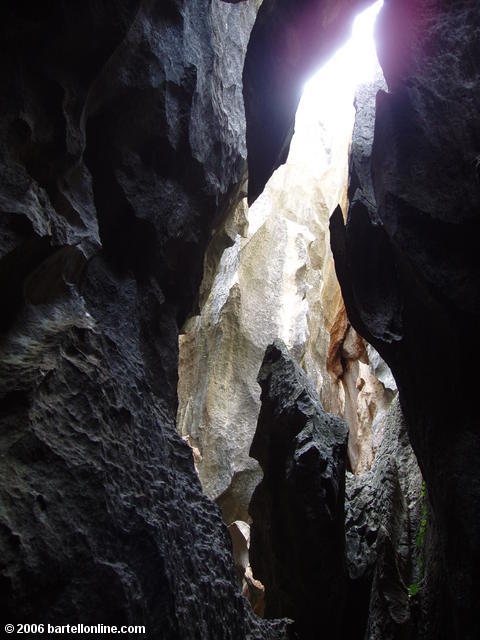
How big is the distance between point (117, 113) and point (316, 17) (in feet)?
12.8

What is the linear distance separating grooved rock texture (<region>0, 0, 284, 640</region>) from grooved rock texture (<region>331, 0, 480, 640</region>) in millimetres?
2002

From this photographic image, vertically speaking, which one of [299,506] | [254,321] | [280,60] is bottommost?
[299,506]

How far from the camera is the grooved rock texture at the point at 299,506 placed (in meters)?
6.41

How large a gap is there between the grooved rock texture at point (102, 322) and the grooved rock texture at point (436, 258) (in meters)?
2.00

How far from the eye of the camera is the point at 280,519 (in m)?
6.93

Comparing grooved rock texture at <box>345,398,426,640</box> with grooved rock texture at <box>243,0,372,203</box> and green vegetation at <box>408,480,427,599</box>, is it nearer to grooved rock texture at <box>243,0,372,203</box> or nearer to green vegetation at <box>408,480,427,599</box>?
green vegetation at <box>408,480,427,599</box>

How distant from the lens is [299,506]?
648 centimetres

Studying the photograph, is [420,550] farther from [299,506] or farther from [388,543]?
[299,506]

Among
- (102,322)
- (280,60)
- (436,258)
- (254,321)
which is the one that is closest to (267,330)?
(254,321)

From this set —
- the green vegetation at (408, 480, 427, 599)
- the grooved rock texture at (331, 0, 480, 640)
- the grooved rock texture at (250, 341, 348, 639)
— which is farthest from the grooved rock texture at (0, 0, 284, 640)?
the grooved rock texture at (331, 0, 480, 640)

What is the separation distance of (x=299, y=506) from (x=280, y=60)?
599cm

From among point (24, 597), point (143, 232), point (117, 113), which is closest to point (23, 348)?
point (24, 597)

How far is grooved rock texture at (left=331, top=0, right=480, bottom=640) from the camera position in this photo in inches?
216

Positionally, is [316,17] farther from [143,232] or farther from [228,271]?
[228,271]
